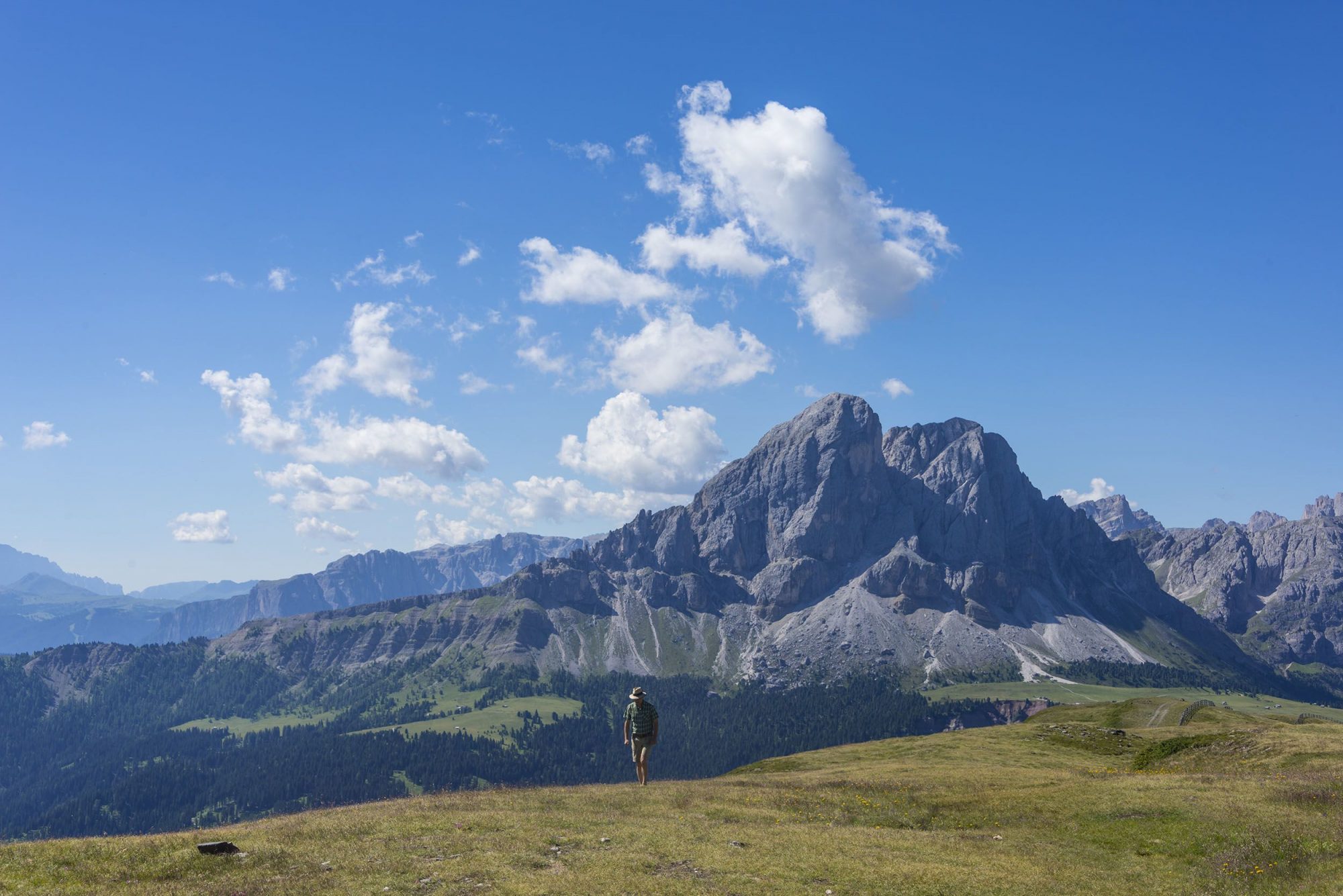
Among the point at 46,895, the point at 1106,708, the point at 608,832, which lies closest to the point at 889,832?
the point at 608,832

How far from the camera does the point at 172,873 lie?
27.3 meters

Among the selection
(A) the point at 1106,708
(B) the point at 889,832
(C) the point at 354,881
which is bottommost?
(A) the point at 1106,708

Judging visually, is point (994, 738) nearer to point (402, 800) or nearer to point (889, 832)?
point (889, 832)

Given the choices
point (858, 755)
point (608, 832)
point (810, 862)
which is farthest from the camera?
point (858, 755)

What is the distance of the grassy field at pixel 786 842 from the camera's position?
27672 millimetres

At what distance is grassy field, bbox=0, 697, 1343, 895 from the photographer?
27672mm

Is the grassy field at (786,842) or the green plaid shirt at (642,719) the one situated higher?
the green plaid shirt at (642,719)

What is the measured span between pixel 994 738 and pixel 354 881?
3376 inches

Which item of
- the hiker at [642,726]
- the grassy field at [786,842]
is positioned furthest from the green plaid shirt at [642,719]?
the grassy field at [786,842]

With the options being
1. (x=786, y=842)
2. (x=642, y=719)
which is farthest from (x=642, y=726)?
(x=786, y=842)

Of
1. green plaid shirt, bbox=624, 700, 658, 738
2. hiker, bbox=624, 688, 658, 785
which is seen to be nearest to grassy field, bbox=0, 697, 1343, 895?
hiker, bbox=624, 688, 658, 785

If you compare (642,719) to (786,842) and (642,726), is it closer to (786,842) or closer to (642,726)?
(642,726)

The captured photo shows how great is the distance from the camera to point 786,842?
1393 inches

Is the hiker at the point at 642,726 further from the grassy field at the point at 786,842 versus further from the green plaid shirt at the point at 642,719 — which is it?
the grassy field at the point at 786,842
